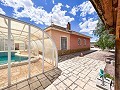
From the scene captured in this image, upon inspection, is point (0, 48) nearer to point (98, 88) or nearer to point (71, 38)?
point (71, 38)

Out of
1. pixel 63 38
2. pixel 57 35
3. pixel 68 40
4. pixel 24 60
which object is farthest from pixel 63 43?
pixel 24 60

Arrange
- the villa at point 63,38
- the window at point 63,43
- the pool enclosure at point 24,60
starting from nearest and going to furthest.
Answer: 1. the pool enclosure at point 24,60
2. the villa at point 63,38
3. the window at point 63,43

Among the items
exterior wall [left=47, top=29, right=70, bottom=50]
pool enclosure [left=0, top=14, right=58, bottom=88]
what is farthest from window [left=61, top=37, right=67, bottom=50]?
pool enclosure [left=0, top=14, right=58, bottom=88]

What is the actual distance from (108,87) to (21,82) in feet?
14.7

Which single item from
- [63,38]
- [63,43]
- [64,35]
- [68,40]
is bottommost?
[63,43]

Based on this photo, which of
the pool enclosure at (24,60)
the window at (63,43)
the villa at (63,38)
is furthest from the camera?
the window at (63,43)

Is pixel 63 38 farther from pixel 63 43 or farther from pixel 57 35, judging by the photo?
pixel 57 35

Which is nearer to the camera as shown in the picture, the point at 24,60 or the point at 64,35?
the point at 24,60

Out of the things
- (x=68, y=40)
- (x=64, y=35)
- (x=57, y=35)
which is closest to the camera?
(x=57, y=35)

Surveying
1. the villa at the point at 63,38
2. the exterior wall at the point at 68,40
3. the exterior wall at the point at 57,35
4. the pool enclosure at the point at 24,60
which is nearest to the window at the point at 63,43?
the villa at the point at 63,38

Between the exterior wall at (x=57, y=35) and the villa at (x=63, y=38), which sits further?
the villa at (x=63, y=38)

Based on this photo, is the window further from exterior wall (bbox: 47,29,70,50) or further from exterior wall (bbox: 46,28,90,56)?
exterior wall (bbox: 47,29,70,50)

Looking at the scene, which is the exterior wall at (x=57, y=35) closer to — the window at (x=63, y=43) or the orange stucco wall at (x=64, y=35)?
the orange stucco wall at (x=64, y=35)

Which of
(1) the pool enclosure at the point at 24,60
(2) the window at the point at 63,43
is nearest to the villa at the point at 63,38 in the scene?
(2) the window at the point at 63,43
